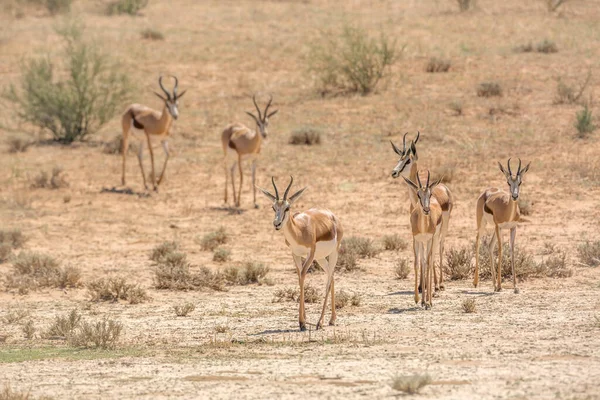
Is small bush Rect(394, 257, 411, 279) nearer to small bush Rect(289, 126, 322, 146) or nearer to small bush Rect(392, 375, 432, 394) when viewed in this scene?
small bush Rect(392, 375, 432, 394)

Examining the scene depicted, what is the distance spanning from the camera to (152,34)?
109 ft

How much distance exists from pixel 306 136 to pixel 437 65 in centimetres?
661

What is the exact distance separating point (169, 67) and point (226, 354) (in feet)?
68.1

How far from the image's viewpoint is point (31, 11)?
41094 mm

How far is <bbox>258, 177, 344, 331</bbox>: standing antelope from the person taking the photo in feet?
35.6

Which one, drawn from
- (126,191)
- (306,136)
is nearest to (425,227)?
(126,191)

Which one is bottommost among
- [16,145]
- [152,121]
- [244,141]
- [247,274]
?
[247,274]

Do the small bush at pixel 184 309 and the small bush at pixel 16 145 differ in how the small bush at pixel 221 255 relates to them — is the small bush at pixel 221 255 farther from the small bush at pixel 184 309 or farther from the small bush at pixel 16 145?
the small bush at pixel 16 145

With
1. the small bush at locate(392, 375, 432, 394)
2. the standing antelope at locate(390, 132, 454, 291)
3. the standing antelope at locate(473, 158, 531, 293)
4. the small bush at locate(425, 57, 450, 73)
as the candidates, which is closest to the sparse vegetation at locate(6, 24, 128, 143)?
the small bush at locate(425, 57, 450, 73)

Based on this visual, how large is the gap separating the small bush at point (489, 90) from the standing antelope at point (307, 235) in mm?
14484

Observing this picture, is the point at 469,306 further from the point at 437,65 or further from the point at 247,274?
the point at 437,65

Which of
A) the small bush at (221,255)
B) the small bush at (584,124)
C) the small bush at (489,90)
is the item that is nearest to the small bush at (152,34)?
the small bush at (489,90)

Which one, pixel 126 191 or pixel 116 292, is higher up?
pixel 126 191

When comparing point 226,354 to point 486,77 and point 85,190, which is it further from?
point 486,77
